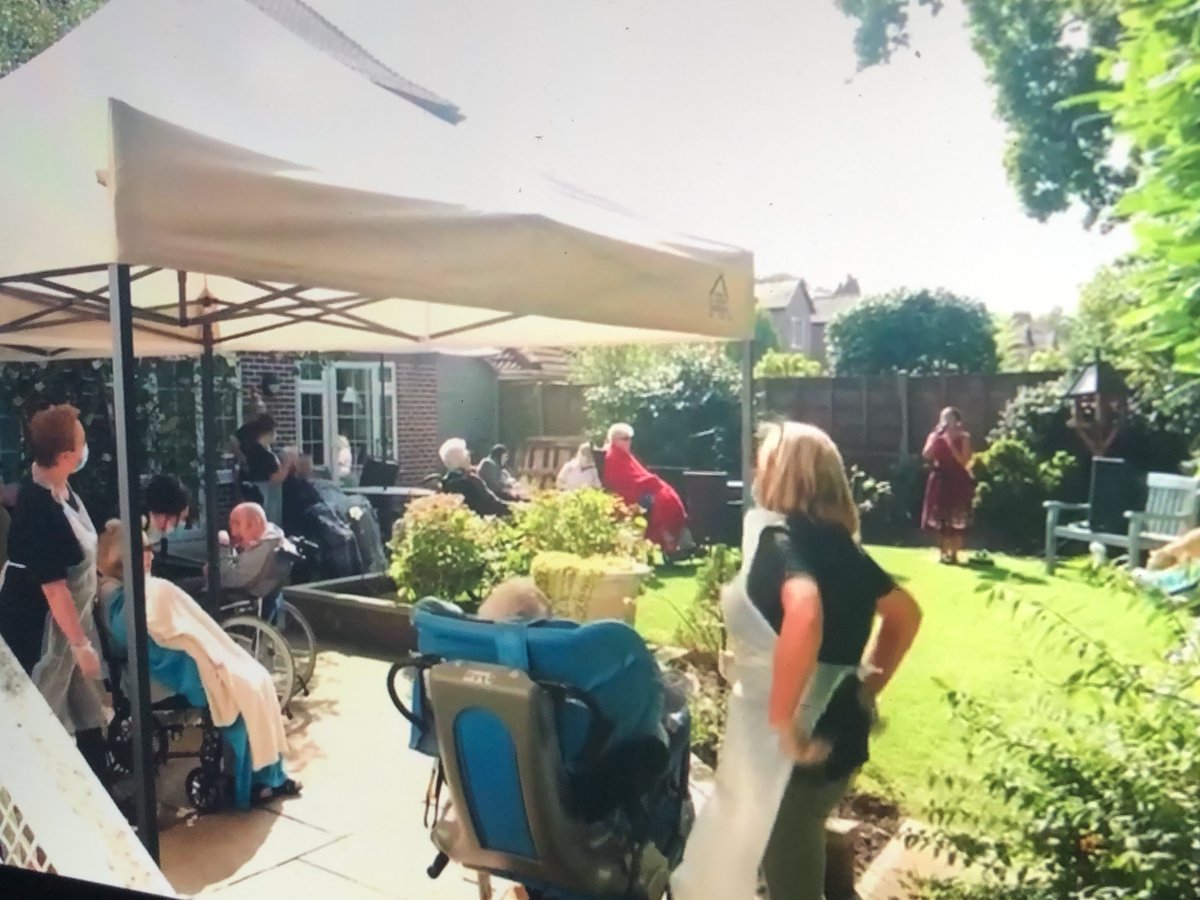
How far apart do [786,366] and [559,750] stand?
2.41ft

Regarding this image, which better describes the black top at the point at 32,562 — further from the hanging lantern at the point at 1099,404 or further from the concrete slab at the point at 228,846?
the hanging lantern at the point at 1099,404

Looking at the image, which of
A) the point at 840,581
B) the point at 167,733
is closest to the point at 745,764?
the point at 840,581

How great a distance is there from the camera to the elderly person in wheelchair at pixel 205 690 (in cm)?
230

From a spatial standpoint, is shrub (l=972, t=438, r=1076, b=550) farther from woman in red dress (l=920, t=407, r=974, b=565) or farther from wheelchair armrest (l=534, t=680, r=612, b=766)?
wheelchair armrest (l=534, t=680, r=612, b=766)

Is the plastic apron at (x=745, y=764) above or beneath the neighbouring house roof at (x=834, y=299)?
beneath

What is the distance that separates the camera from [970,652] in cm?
150

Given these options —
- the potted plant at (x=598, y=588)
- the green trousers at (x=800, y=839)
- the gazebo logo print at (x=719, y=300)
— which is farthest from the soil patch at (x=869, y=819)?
the gazebo logo print at (x=719, y=300)

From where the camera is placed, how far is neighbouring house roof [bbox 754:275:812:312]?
1723 mm

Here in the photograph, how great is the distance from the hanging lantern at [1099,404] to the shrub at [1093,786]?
230mm

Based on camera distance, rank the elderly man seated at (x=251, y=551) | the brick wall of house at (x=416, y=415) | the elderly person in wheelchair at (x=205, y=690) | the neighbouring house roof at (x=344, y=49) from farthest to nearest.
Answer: the elderly man seated at (x=251, y=551), the brick wall of house at (x=416, y=415), the elderly person in wheelchair at (x=205, y=690), the neighbouring house roof at (x=344, y=49)

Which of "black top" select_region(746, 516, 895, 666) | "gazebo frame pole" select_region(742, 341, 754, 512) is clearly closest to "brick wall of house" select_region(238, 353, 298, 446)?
"gazebo frame pole" select_region(742, 341, 754, 512)

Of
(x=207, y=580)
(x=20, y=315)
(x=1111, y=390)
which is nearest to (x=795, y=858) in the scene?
(x=1111, y=390)

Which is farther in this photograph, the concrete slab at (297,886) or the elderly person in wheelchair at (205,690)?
the elderly person in wheelchair at (205,690)

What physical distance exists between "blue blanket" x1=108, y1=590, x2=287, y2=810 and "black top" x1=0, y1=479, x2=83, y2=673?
11.2 inches
